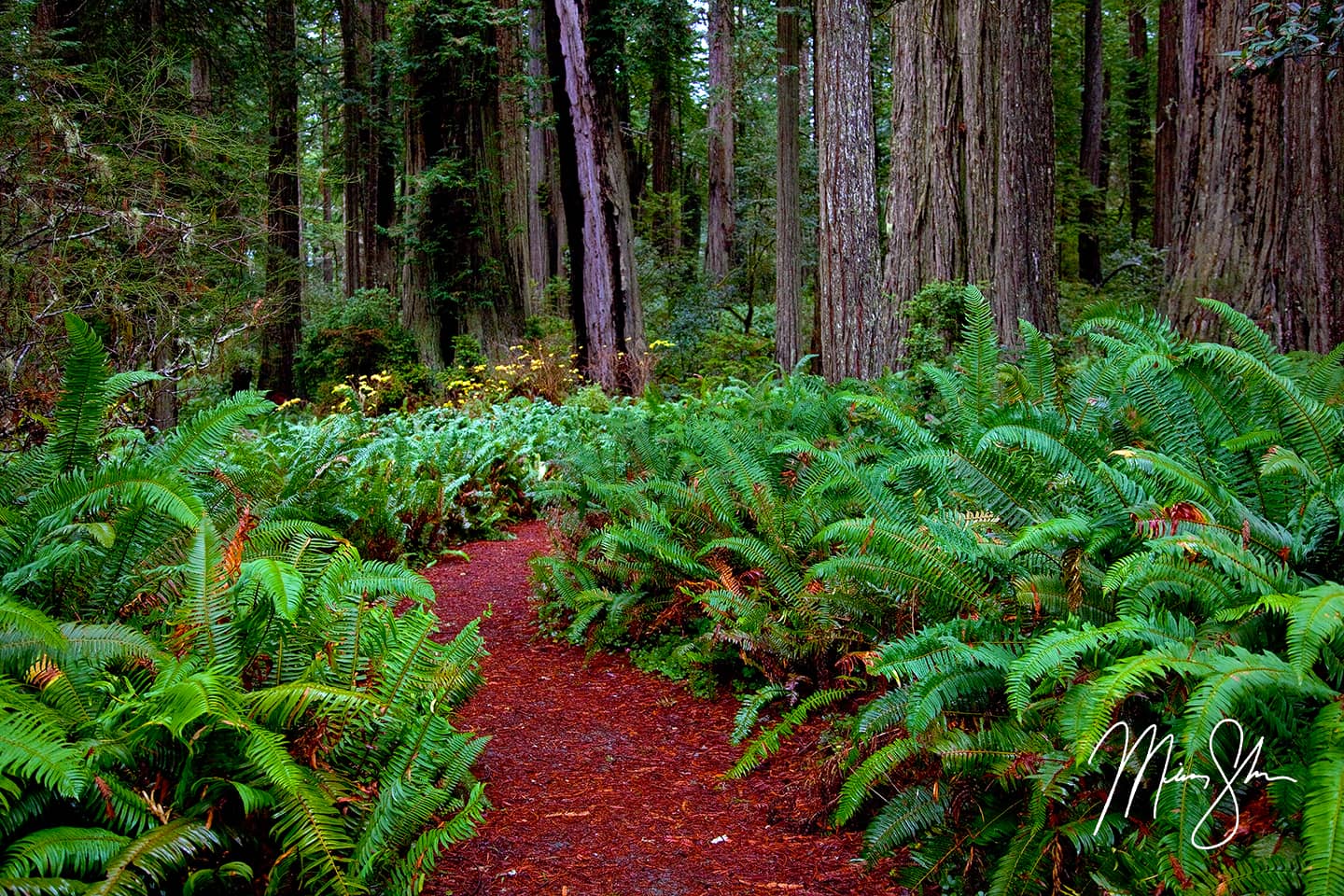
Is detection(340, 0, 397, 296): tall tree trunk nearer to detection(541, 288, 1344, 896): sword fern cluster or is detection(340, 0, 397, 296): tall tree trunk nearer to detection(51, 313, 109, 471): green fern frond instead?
detection(51, 313, 109, 471): green fern frond

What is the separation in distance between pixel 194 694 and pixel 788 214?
14011 millimetres

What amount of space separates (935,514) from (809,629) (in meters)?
0.72

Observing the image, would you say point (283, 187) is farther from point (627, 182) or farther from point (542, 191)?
point (542, 191)

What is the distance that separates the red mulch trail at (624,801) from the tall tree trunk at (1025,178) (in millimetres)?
4548

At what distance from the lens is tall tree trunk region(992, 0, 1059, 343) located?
24.0 ft

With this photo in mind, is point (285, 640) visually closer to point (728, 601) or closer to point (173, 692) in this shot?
point (173, 692)

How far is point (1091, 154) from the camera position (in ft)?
76.2

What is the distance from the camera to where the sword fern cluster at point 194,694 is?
7.32 ft

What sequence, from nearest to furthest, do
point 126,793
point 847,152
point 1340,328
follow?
1. point 126,793
2. point 1340,328
3. point 847,152

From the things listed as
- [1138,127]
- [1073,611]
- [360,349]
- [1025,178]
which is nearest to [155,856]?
[1073,611]

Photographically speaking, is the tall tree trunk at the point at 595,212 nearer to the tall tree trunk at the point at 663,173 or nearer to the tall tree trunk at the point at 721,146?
the tall tree trunk at the point at 721,146

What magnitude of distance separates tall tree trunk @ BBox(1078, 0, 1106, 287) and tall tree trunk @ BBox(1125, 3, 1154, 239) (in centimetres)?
397

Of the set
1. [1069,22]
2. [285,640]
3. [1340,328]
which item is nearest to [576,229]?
[1340,328]

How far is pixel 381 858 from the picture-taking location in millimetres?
Answer: 2559
